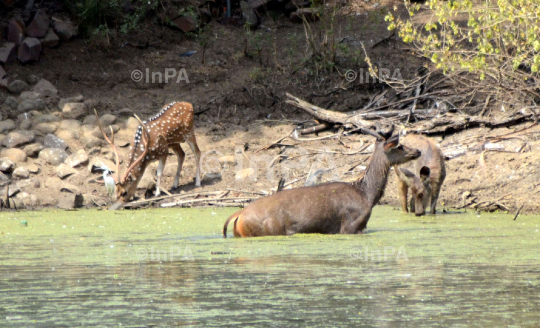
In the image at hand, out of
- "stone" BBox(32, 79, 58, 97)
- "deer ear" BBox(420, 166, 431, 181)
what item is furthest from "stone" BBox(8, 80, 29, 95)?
"deer ear" BBox(420, 166, 431, 181)

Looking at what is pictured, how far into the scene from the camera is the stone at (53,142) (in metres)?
16.5

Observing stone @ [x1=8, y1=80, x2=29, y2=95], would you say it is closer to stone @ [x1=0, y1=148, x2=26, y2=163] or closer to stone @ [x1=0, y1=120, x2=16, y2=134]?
stone @ [x1=0, y1=120, x2=16, y2=134]

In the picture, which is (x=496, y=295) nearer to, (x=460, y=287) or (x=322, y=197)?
(x=460, y=287)

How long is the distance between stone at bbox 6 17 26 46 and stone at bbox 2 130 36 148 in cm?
450

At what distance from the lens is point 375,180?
34.7ft

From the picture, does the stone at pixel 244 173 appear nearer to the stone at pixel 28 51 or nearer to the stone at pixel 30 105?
the stone at pixel 30 105

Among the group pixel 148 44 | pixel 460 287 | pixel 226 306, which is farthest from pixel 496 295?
pixel 148 44

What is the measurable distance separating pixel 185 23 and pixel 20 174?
7.77 m

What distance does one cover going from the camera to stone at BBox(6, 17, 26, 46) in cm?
1984

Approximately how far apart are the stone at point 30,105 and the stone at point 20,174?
244 centimetres

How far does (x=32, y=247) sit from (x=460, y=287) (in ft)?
17.4

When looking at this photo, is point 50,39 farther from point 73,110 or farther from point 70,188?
point 70,188

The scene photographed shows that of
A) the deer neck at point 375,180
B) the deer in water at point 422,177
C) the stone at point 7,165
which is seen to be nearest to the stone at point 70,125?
the stone at point 7,165

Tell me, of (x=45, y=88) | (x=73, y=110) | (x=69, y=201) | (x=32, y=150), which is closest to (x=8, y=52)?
(x=45, y=88)
